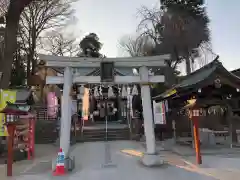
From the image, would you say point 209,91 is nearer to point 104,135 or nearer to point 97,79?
point 97,79

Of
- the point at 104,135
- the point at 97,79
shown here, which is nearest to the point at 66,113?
the point at 97,79

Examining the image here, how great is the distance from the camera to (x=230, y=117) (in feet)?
35.1

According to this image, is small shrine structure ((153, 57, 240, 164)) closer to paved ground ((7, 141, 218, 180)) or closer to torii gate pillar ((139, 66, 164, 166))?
paved ground ((7, 141, 218, 180))

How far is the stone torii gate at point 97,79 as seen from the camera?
7.76m

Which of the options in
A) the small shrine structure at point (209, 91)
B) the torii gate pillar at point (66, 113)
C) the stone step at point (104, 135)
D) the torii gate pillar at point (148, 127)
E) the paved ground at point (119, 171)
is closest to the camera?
the paved ground at point (119, 171)

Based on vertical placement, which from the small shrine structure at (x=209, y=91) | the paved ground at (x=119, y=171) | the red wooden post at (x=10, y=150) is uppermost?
the small shrine structure at (x=209, y=91)

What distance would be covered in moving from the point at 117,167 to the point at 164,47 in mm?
18008

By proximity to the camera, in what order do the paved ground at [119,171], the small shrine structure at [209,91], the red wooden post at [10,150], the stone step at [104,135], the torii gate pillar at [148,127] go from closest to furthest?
the paved ground at [119,171], the red wooden post at [10,150], the torii gate pillar at [148,127], the small shrine structure at [209,91], the stone step at [104,135]

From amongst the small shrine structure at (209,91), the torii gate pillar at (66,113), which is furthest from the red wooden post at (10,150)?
the small shrine structure at (209,91)

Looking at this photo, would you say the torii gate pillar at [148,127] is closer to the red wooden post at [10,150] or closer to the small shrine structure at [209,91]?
the small shrine structure at [209,91]

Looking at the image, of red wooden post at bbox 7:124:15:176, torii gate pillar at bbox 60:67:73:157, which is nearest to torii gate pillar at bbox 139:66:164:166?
torii gate pillar at bbox 60:67:73:157

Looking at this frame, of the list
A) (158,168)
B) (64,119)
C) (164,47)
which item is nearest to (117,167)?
(158,168)

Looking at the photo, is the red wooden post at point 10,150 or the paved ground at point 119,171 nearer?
the paved ground at point 119,171

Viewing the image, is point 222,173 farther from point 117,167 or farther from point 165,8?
point 165,8
